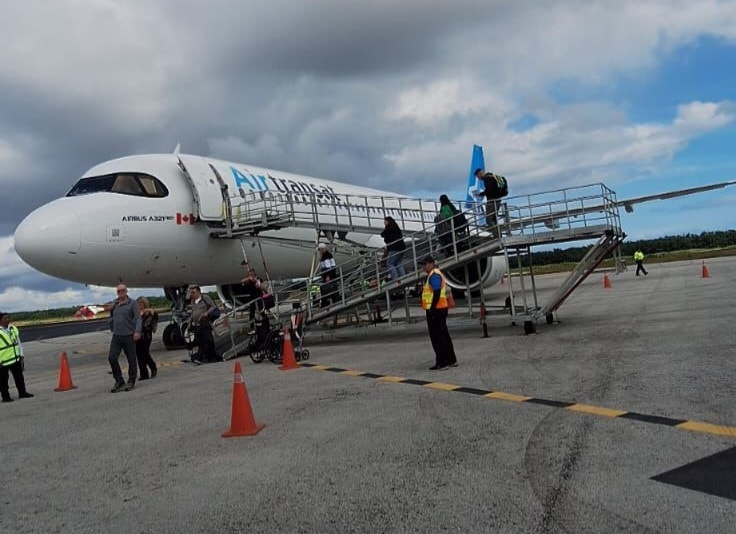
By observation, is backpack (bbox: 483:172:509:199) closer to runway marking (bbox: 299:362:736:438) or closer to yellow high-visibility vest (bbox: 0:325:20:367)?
runway marking (bbox: 299:362:736:438)

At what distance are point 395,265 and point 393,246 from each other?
1.58ft

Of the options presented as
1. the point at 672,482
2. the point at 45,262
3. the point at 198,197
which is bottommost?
the point at 672,482

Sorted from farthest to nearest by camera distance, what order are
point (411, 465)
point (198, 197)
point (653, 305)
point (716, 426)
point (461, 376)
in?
point (653, 305)
point (198, 197)
point (461, 376)
point (716, 426)
point (411, 465)

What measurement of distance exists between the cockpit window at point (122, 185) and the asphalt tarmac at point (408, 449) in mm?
4742

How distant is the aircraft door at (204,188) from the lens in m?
14.2

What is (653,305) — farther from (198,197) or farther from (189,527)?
(189,527)

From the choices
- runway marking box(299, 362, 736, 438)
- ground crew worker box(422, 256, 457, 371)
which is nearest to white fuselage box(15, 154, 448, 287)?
ground crew worker box(422, 256, 457, 371)

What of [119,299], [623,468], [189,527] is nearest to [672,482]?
[623,468]

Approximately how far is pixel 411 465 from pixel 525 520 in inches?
50.5

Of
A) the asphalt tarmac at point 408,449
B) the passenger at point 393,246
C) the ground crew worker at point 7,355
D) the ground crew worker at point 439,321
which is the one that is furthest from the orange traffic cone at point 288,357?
the ground crew worker at point 7,355

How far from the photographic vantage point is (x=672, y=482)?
396cm

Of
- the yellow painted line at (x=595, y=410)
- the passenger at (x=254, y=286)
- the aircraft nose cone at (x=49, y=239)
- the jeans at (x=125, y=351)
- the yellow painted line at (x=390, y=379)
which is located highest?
the aircraft nose cone at (x=49, y=239)

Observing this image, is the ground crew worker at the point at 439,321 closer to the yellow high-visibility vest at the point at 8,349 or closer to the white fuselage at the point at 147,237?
the white fuselage at the point at 147,237

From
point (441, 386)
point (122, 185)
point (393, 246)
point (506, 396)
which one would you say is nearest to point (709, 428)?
point (506, 396)
